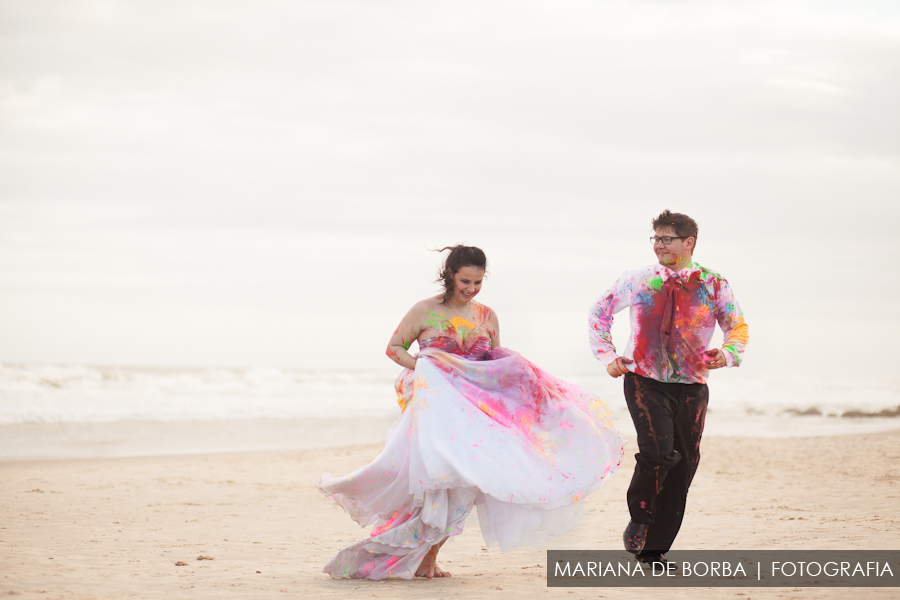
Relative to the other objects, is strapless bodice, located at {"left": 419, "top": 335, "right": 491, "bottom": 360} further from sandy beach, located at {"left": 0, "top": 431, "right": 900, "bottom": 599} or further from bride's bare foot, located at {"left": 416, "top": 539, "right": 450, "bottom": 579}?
bride's bare foot, located at {"left": 416, "top": 539, "right": 450, "bottom": 579}

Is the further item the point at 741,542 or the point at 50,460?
A: the point at 50,460

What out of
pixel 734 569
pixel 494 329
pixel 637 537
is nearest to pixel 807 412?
A: pixel 734 569

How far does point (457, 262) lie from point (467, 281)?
0.13 metres

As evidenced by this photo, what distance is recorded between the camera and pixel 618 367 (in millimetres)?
5098

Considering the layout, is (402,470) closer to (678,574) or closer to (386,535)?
(386,535)

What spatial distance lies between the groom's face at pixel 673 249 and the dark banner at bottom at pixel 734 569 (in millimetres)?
1893

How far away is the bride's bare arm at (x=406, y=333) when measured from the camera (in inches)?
198

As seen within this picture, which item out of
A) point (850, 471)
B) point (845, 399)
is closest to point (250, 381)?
point (845, 399)

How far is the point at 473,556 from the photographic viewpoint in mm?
6156

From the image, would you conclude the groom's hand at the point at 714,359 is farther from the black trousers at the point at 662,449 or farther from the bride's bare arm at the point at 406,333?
the bride's bare arm at the point at 406,333

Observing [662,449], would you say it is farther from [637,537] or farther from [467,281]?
[467,281]

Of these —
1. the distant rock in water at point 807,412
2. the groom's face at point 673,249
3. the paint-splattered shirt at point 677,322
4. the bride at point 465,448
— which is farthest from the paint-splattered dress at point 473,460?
the distant rock in water at point 807,412

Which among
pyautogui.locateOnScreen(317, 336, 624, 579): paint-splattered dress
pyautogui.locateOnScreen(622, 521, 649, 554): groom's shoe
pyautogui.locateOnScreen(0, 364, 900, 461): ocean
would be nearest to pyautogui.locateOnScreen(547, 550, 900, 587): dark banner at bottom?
pyautogui.locateOnScreen(622, 521, 649, 554): groom's shoe

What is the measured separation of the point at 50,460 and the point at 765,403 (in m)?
23.1
